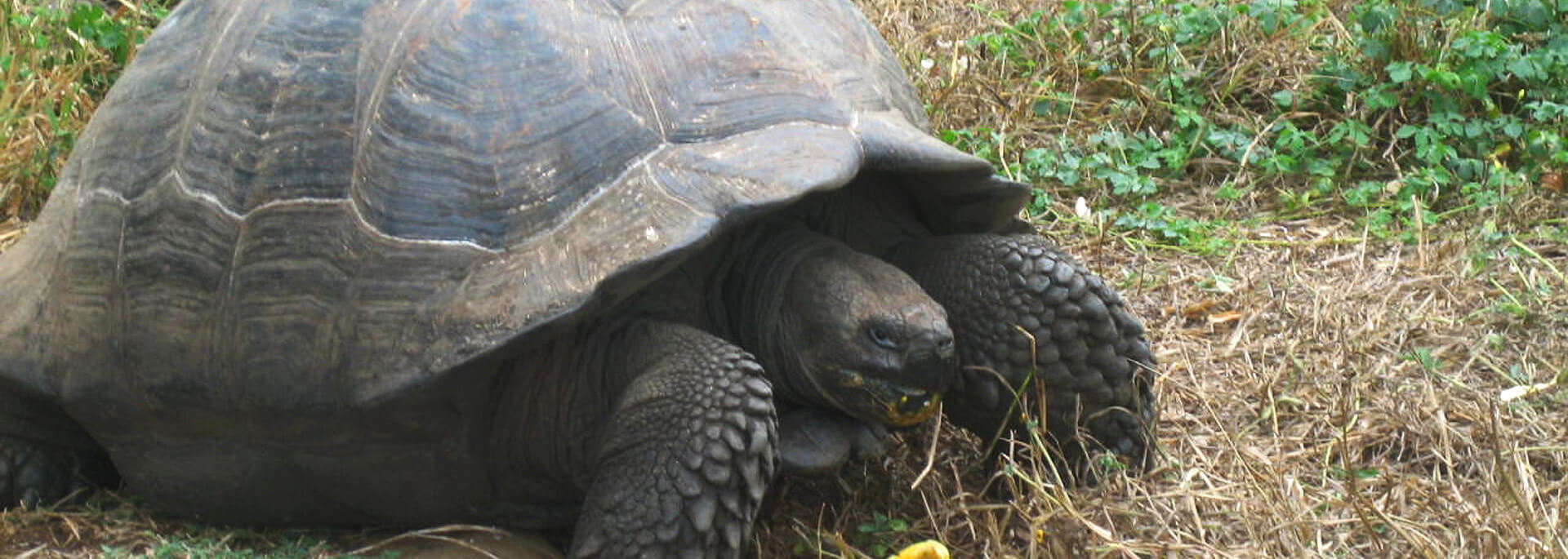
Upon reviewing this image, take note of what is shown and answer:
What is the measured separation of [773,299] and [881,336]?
11.0 inches

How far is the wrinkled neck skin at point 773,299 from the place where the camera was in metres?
3.19

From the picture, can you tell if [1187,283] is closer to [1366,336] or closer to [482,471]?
[1366,336]

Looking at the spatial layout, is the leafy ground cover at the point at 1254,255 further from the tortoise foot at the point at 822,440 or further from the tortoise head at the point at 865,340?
the tortoise head at the point at 865,340

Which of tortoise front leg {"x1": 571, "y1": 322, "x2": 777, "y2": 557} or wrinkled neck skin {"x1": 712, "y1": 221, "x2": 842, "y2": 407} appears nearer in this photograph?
tortoise front leg {"x1": 571, "y1": 322, "x2": 777, "y2": 557}

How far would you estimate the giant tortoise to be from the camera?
2916 millimetres

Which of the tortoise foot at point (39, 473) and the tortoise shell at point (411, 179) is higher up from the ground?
the tortoise shell at point (411, 179)

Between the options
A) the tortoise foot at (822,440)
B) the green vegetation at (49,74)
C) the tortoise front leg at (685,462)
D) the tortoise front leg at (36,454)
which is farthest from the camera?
the green vegetation at (49,74)

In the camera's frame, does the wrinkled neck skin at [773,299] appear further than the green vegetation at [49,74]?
No

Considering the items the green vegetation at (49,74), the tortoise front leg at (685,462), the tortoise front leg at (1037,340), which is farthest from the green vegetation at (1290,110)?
the green vegetation at (49,74)

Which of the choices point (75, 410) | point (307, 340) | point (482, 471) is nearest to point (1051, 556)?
point (482, 471)

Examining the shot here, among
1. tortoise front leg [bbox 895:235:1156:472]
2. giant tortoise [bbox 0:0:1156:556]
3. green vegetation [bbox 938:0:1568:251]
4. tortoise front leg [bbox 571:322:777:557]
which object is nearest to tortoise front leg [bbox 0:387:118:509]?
giant tortoise [bbox 0:0:1156:556]

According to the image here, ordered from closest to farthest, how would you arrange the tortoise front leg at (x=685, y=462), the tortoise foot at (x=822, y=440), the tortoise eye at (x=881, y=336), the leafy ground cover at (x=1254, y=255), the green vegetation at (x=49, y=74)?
the tortoise front leg at (x=685, y=462), the tortoise eye at (x=881, y=336), the tortoise foot at (x=822, y=440), the leafy ground cover at (x=1254, y=255), the green vegetation at (x=49, y=74)

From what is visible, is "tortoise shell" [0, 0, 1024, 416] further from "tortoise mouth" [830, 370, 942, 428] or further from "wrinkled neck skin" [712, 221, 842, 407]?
"tortoise mouth" [830, 370, 942, 428]

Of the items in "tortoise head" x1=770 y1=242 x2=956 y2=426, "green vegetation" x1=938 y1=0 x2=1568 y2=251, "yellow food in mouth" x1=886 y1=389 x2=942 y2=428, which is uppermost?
"tortoise head" x1=770 y1=242 x2=956 y2=426
